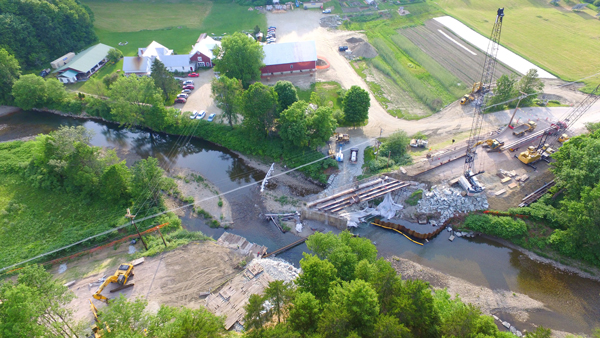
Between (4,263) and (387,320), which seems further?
(4,263)

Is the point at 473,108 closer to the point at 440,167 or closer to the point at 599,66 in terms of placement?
the point at 440,167

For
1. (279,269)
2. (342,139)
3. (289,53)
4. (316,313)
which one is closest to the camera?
(316,313)

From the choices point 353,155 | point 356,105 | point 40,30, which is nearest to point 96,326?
point 353,155

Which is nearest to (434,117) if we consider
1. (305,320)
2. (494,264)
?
(494,264)

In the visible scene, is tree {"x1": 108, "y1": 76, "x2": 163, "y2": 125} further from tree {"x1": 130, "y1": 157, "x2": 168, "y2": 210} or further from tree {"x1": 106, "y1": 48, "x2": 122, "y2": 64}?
tree {"x1": 106, "y1": 48, "x2": 122, "y2": 64}

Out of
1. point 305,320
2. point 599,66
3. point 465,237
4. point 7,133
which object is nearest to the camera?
point 305,320

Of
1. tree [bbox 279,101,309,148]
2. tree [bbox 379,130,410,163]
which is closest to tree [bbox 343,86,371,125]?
tree [bbox 379,130,410,163]

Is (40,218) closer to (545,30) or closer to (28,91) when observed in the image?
(28,91)

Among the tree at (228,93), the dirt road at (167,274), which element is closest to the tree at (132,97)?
the tree at (228,93)
